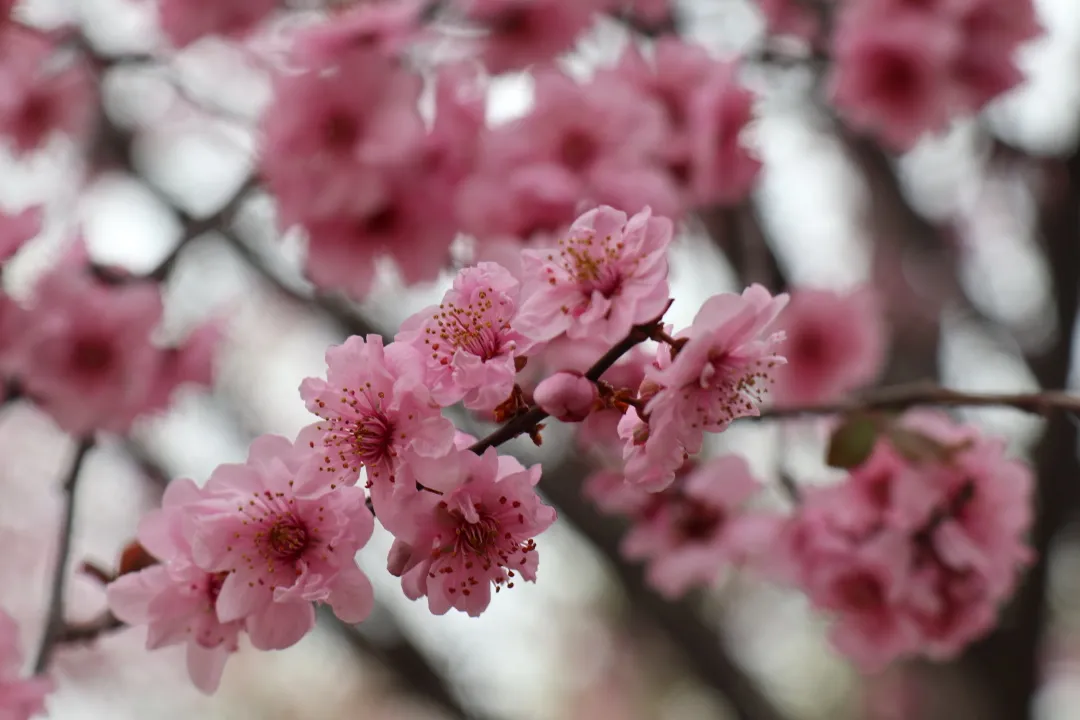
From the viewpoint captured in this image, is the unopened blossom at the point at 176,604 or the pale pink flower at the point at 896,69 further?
the pale pink flower at the point at 896,69

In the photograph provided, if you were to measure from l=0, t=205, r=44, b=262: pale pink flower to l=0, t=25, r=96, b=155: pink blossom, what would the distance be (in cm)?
72

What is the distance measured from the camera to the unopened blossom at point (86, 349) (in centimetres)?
105

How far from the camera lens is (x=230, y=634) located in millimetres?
583

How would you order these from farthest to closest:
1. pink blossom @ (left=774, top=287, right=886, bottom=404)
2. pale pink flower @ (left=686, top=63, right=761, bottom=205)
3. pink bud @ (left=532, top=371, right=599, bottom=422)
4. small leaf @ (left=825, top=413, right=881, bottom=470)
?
pink blossom @ (left=774, top=287, right=886, bottom=404), pale pink flower @ (left=686, top=63, right=761, bottom=205), small leaf @ (left=825, top=413, right=881, bottom=470), pink bud @ (left=532, top=371, right=599, bottom=422)

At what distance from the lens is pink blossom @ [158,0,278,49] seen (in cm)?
138

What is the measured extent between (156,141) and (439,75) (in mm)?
1654

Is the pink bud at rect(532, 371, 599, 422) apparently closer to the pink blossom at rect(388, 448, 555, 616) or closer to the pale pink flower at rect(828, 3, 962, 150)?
the pink blossom at rect(388, 448, 555, 616)

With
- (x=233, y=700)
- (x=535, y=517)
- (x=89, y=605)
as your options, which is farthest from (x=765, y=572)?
(x=233, y=700)

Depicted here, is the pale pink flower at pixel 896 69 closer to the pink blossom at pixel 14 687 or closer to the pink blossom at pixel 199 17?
the pink blossom at pixel 199 17

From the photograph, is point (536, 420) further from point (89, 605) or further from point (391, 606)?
point (89, 605)

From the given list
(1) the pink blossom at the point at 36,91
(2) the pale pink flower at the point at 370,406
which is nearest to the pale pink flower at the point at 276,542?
(2) the pale pink flower at the point at 370,406

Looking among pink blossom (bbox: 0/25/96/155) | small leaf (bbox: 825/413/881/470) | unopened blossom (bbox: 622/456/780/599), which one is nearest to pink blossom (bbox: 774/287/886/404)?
unopened blossom (bbox: 622/456/780/599)

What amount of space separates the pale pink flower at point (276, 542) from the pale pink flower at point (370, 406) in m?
0.02

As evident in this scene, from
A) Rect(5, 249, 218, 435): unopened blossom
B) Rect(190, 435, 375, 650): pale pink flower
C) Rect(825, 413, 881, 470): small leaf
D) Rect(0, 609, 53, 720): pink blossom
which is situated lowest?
Rect(5, 249, 218, 435): unopened blossom
